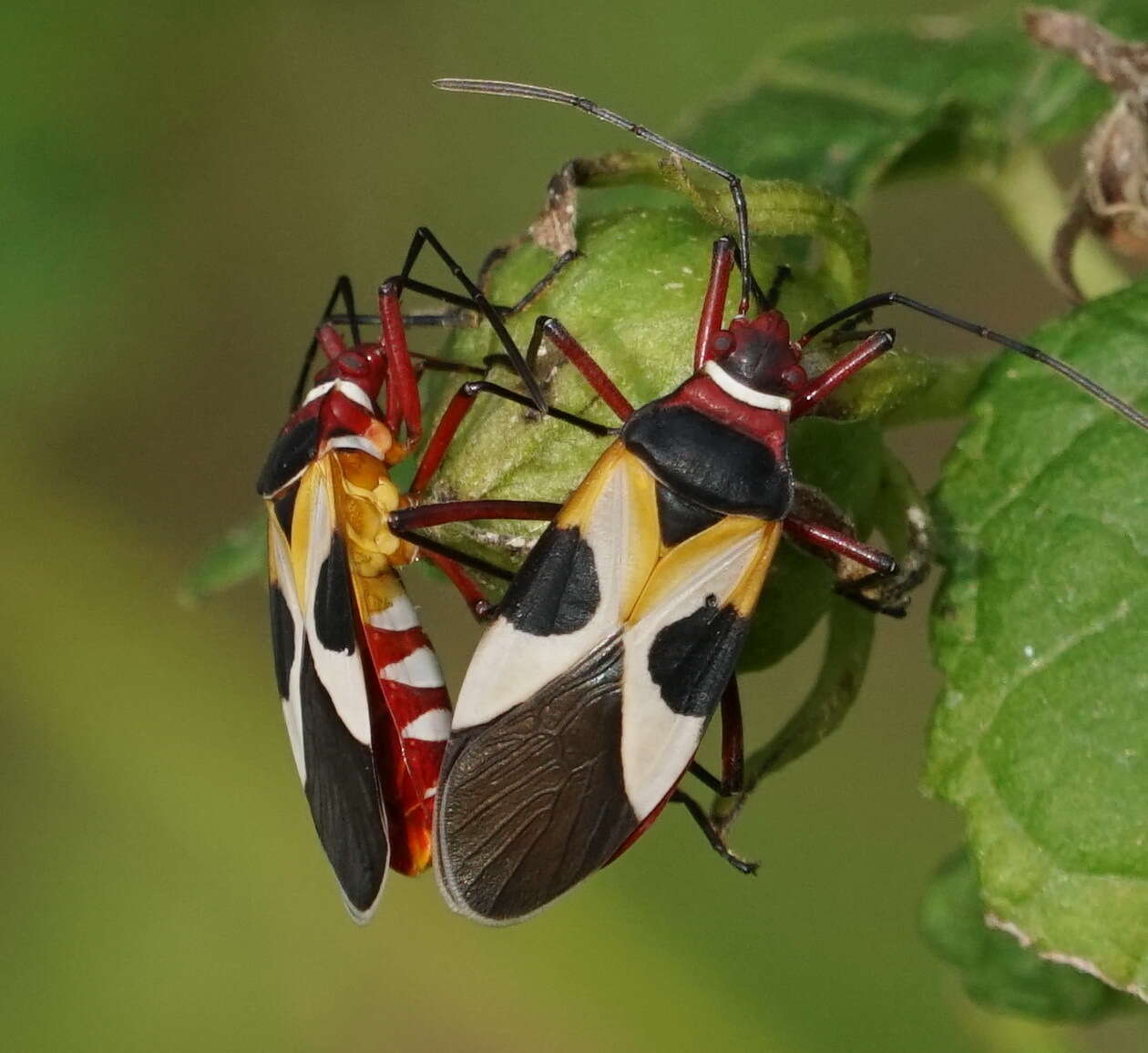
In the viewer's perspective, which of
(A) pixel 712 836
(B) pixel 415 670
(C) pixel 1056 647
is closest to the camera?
(C) pixel 1056 647

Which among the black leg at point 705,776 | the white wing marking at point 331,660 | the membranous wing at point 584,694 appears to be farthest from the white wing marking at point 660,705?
the white wing marking at point 331,660

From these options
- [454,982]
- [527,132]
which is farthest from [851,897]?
[527,132]

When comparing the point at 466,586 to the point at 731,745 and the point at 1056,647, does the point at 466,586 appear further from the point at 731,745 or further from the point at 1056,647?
the point at 1056,647

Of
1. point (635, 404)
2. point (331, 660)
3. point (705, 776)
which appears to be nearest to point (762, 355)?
point (635, 404)

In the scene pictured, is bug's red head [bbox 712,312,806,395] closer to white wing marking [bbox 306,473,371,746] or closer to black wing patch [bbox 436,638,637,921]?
black wing patch [bbox 436,638,637,921]

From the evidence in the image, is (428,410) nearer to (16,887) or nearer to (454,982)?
(454,982)

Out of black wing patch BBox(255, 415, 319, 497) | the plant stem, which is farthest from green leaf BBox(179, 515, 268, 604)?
the plant stem
